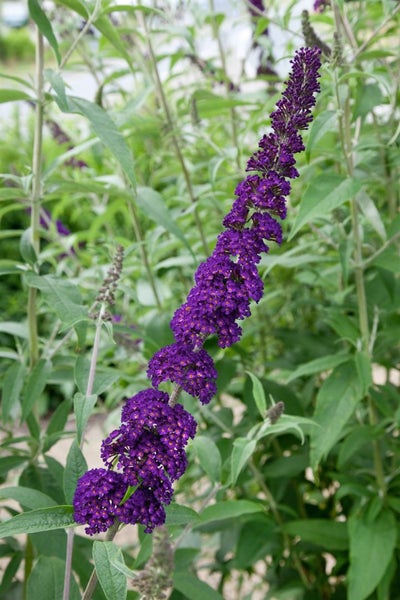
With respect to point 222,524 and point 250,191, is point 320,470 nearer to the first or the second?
point 222,524

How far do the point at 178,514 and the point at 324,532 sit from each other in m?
0.90

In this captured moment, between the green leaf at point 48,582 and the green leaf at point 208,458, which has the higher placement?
the green leaf at point 208,458

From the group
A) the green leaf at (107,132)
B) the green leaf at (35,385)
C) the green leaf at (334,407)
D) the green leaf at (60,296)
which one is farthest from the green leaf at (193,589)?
the green leaf at (107,132)

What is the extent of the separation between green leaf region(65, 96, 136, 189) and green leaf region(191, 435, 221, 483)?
1.60 ft

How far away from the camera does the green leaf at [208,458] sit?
1.27 m

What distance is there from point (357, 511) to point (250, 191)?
1101 millimetres

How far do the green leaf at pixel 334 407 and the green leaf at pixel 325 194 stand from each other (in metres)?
0.41

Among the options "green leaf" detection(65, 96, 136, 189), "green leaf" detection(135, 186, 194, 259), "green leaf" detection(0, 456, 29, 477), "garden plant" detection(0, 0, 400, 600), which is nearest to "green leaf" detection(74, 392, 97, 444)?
"garden plant" detection(0, 0, 400, 600)

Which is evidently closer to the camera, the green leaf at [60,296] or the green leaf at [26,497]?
the green leaf at [26,497]

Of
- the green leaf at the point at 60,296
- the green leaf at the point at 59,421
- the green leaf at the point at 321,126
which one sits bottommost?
the green leaf at the point at 59,421

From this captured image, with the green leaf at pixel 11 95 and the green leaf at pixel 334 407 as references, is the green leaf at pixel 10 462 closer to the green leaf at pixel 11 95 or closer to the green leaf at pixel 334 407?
the green leaf at pixel 334 407

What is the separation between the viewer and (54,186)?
60.2 inches

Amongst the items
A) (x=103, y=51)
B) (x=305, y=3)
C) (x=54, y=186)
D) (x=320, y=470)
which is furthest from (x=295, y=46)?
(x=320, y=470)

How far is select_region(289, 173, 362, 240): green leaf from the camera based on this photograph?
1.31 meters
